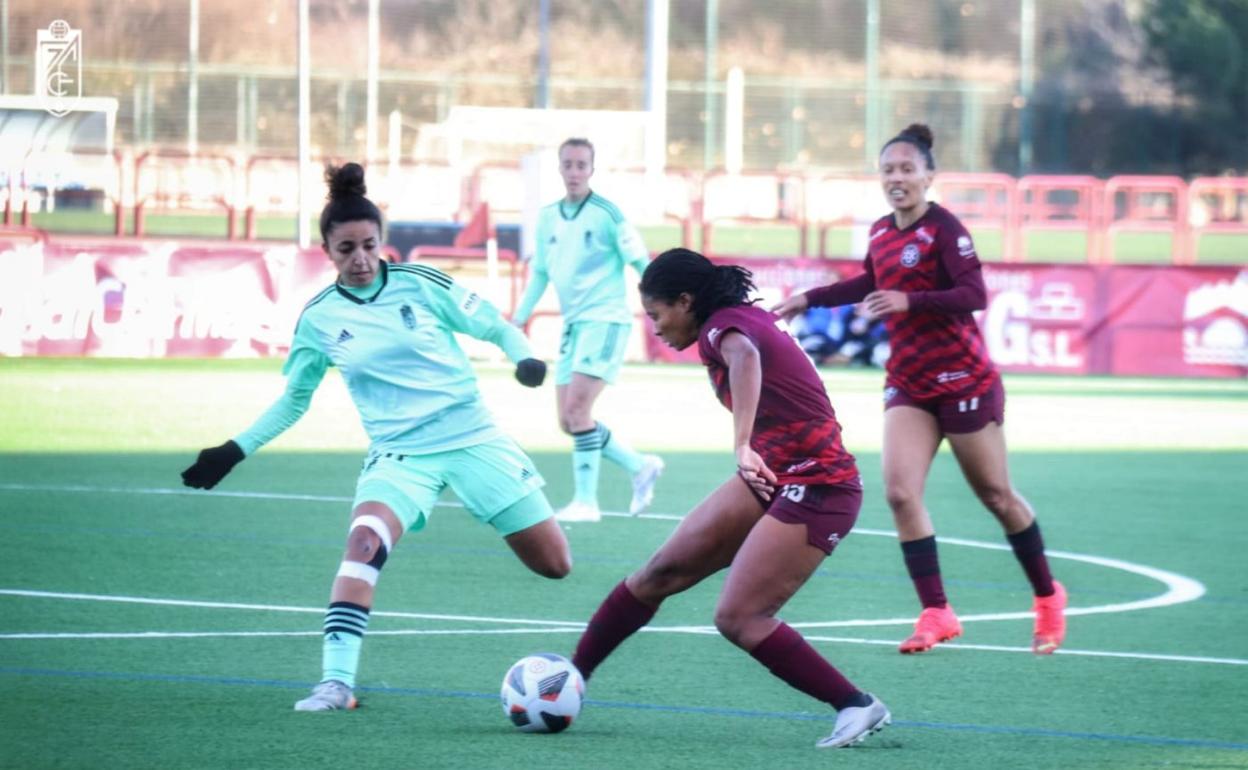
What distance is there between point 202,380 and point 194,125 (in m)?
22.5

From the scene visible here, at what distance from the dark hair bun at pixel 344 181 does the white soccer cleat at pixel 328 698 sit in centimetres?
172

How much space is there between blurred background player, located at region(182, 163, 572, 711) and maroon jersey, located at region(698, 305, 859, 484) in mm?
1035

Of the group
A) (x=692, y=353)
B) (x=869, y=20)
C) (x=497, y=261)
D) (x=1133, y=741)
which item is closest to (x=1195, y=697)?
(x=1133, y=741)

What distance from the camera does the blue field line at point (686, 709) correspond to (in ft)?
21.4

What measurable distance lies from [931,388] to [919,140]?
3.50 feet

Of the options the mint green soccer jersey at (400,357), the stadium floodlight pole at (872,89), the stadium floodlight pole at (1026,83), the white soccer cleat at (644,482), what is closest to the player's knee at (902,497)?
the mint green soccer jersey at (400,357)

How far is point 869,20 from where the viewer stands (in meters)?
50.5

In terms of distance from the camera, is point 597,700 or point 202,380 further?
point 202,380

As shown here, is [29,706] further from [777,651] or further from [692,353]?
[692,353]

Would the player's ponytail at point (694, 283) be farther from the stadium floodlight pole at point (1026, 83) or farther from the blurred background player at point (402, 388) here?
the stadium floodlight pole at point (1026, 83)

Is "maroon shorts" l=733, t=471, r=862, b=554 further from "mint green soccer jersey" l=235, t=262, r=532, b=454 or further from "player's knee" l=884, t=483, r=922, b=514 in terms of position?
"player's knee" l=884, t=483, r=922, b=514

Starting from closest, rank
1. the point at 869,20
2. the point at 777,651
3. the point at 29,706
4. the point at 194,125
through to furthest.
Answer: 1. the point at 777,651
2. the point at 29,706
3. the point at 194,125
4. the point at 869,20

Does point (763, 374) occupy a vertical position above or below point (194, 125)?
below

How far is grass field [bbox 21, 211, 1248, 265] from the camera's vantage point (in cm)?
3538
